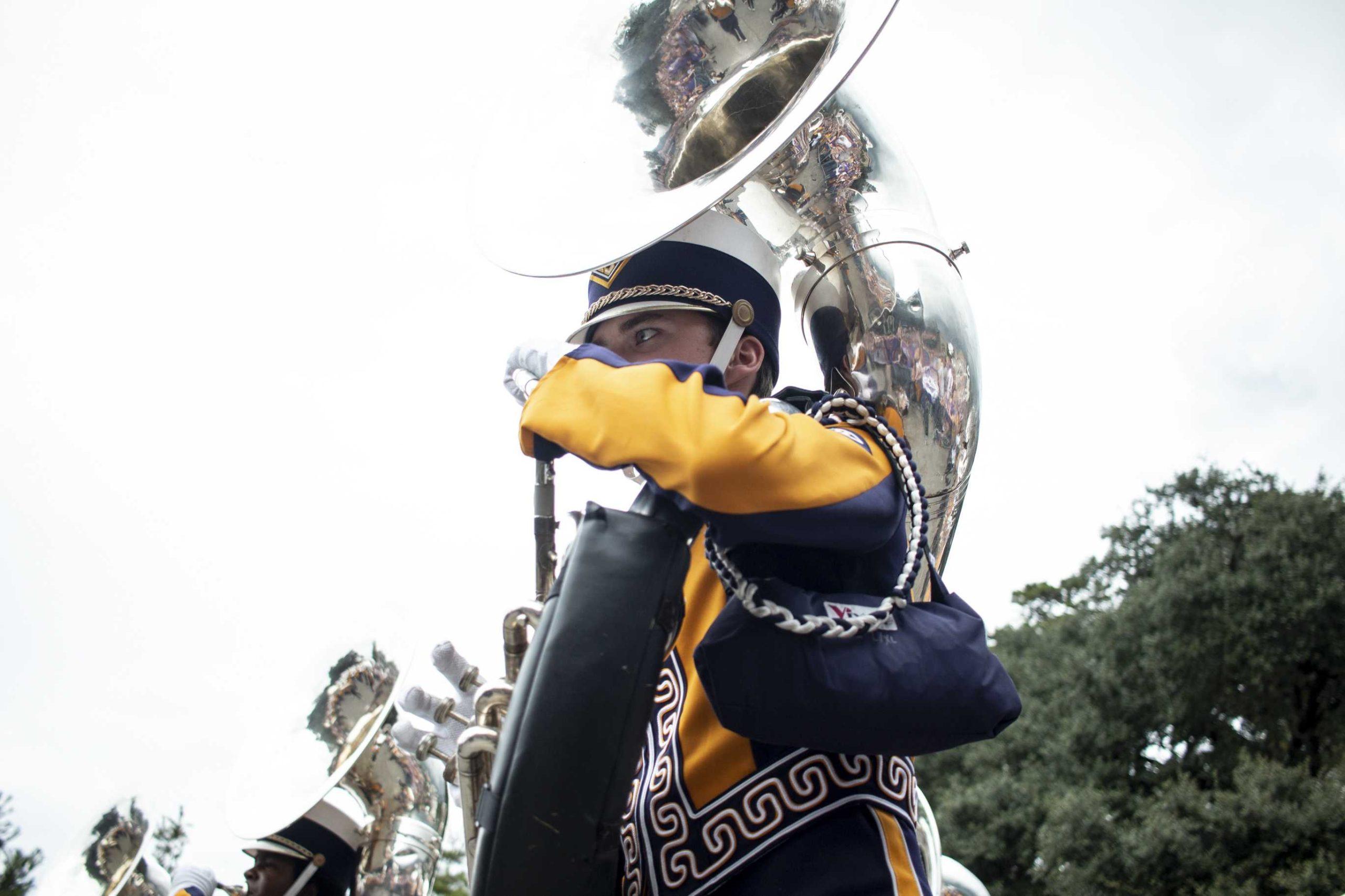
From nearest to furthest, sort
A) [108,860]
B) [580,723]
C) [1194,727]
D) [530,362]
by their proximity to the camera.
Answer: [580,723] → [530,362] → [108,860] → [1194,727]

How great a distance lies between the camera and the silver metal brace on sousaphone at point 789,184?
2012mm

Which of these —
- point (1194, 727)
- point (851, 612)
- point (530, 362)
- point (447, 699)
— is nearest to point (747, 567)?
point (851, 612)

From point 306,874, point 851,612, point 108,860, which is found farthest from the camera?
point 108,860

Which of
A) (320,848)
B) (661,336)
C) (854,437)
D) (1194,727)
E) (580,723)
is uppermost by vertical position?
(1194,727)

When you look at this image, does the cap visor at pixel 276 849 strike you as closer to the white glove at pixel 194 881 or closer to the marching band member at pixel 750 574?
the white glove at pixel 194 881

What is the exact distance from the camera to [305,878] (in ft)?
14.4

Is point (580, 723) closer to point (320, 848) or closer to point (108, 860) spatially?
point (320, 848)

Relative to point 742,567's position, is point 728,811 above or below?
below

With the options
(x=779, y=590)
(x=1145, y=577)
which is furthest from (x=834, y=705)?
(x=1145, y=577)

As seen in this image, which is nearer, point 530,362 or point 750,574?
point 750,574

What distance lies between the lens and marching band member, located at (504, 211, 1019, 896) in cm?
143

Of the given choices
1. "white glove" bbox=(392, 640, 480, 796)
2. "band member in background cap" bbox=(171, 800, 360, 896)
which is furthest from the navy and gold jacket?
"band member in background cap" bbox=(171, 800, 360, 896)

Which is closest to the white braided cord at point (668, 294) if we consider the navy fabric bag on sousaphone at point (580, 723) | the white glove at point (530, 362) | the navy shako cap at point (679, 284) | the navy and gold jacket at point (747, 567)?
the navy shako cap at point (679, 284)

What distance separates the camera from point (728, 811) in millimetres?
1533
